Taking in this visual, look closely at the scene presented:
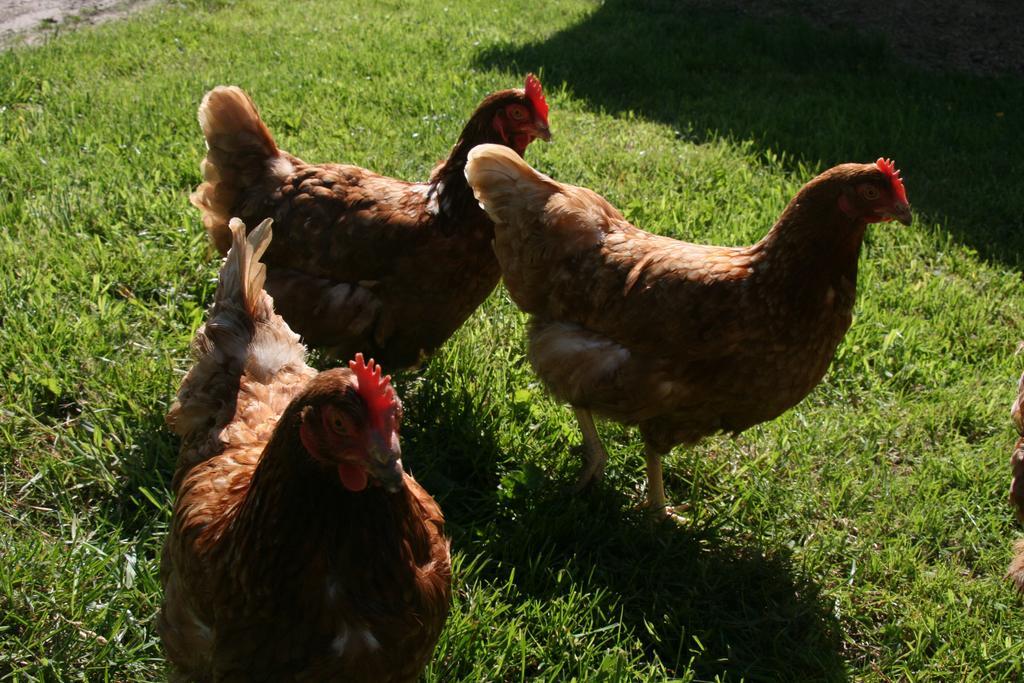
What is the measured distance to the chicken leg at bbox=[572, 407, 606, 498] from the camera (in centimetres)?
346

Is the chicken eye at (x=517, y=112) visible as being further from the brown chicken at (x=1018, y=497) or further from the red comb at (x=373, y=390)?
the brown chicken at (x=1018, y=497)

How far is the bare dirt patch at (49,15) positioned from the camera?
26.1 ft

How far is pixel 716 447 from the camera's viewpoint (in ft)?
12.3

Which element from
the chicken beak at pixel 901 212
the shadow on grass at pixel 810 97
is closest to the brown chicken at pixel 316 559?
the chicken beak at pixel 901 212

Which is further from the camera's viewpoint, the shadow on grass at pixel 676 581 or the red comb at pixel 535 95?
the red comb at pixel 535 95

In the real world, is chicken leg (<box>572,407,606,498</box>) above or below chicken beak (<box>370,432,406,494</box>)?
below

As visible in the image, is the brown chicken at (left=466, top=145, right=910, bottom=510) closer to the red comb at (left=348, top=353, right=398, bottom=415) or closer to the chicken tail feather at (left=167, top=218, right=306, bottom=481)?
the chicken tail feather at (left=167, top=218, right=306, bottom=481)

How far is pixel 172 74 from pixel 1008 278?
6.48 m

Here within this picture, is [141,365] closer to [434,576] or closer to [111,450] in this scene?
[111,450]

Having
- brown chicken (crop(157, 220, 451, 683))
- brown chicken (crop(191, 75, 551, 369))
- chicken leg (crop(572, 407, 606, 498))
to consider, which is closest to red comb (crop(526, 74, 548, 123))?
brown chicken (crop(191, 75, 551, 369))

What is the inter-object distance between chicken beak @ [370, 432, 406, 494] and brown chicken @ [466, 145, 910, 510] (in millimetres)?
1474

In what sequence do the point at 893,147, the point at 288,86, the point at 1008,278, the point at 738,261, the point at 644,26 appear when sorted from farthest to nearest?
the point at 644,26 → the point at 288,86 → the point at 893,147 → the point at 1008,278 → the point at 738,261

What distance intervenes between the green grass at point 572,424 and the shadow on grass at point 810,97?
1.7 inches

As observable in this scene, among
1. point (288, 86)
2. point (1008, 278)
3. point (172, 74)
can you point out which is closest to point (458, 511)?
point (1008, 278)
